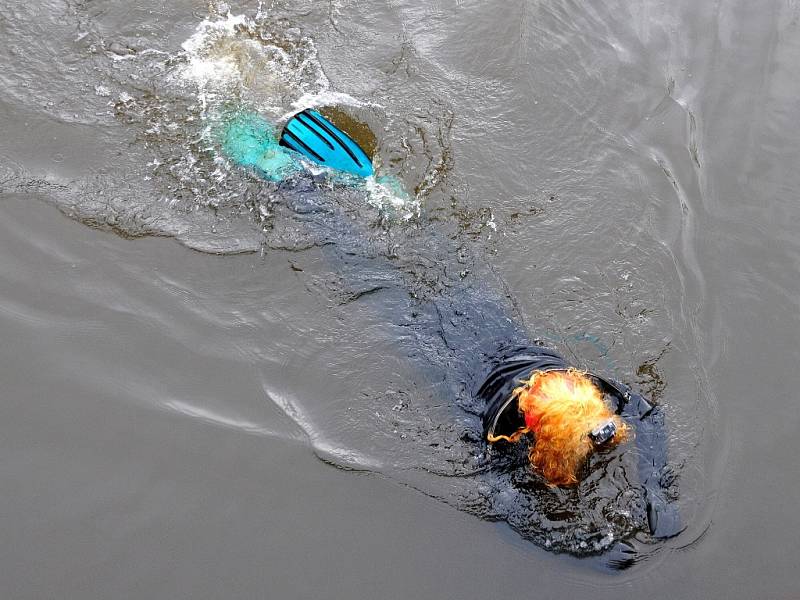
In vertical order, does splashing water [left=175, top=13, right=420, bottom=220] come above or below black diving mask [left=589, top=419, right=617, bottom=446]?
above

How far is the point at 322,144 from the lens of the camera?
4.41m

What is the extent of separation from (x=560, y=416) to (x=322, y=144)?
238 centimetres

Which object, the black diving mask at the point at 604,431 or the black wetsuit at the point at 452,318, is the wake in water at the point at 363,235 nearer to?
the black wetsuit at the point at 452,318

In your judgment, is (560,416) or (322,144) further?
(322,144)

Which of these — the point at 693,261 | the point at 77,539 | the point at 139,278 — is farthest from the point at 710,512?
the point at 139,278

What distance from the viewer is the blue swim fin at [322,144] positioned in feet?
14.5

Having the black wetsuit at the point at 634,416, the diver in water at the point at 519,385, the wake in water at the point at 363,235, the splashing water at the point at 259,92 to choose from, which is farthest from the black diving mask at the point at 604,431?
the splashing water at the point at 259,92

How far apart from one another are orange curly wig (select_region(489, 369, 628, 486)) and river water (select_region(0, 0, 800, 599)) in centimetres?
37

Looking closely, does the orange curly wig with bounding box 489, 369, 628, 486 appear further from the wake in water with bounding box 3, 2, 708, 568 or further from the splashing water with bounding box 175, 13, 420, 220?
the splashing water with bounding box 175, 13, 420, 220

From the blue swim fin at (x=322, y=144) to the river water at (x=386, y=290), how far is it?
0.21m

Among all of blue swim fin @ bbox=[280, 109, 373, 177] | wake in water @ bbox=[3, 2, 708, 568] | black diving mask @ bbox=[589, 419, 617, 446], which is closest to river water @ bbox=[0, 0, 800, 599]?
wake in water @ bbox=[3, 2, 708, 568]

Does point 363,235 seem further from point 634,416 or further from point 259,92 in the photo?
point 634,416

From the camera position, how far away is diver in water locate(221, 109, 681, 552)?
306cm

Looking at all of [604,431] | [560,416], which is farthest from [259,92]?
[604,431]
